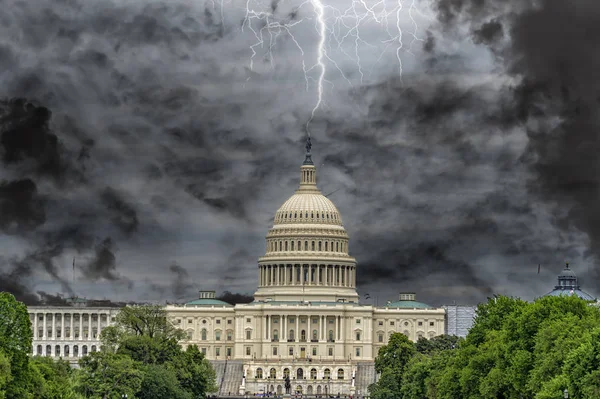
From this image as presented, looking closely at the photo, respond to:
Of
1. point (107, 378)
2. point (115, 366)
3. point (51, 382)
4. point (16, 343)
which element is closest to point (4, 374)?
point (16, 343)

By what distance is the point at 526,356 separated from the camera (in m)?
128

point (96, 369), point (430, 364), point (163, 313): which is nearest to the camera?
point (96, 369)

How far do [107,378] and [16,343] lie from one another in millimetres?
31524

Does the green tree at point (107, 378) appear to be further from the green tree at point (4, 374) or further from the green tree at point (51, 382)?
the green tree at point (4, 374)

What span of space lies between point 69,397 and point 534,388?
38.2 metres

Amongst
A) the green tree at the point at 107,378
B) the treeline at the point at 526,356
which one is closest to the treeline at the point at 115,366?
the green tree at the point at 107,378

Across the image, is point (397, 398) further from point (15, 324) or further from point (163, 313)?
point (15, 324)

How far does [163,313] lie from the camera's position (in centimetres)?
19850

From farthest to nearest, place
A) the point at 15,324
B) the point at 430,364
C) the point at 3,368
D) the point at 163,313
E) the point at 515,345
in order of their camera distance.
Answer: the point at 163,313, the point at 430,364, the point at 515,345, the point at 15,324, the point at 3,368

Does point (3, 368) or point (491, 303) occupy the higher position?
point (491, 303)

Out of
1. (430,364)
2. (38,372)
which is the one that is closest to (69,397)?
(38,372)

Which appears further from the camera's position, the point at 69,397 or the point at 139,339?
the point at 139,339

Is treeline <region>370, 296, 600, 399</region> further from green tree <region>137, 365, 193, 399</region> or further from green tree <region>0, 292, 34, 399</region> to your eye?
green tree <region>0, 292, 34, 399</region>

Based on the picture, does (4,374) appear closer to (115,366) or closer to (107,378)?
(107,378)
